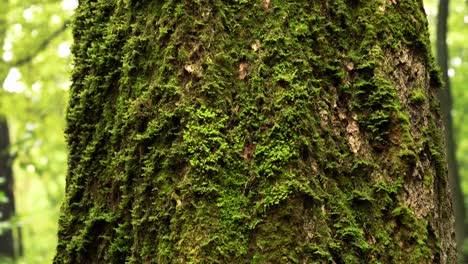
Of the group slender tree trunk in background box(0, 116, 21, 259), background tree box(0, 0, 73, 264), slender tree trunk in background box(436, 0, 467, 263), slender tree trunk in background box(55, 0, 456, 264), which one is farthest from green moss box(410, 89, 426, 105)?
slender tree trunk in background box(0, 116, 21, 259)

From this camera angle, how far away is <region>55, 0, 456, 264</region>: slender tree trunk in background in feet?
5.86

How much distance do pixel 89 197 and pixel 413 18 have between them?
1.46 m

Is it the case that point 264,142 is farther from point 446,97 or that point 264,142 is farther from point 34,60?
point 34,60

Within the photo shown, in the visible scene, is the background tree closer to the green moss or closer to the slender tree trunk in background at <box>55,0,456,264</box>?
the slender tree trunk in background at <box>55,0,456,264</box>

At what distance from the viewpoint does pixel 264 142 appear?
1.83 m

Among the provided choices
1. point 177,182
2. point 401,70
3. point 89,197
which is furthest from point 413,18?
point 89,197

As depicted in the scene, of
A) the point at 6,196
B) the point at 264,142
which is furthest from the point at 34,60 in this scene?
the point at 264,142

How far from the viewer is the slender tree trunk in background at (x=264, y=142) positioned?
5.86 feet

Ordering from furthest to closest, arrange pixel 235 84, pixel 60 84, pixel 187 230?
Answer: pixel 60 84 < pixel 235 84 < pixel 187 230

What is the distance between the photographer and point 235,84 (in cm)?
190

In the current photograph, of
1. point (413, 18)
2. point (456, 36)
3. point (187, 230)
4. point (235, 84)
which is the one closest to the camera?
point (187, 230)

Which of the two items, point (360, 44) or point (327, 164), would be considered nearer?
point (327, 164)

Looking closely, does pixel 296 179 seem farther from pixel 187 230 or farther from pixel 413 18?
pixel 413 18

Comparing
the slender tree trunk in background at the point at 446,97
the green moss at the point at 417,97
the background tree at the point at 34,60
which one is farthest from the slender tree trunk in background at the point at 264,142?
the background tree at the point at 34,60
